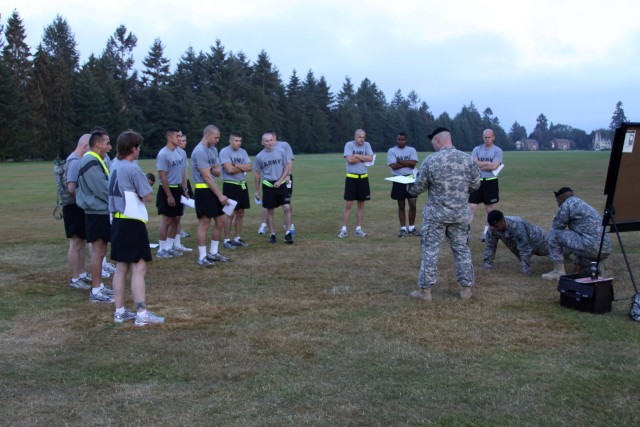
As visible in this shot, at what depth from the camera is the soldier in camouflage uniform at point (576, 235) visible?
7.51m

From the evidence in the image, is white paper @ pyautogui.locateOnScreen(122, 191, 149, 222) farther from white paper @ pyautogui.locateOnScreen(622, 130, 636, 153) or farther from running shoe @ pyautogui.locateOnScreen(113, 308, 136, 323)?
white paper @ pyautogui.locateOnScreen(622, 130, 636, 153)

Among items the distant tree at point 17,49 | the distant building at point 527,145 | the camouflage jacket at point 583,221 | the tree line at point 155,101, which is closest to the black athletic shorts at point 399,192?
the camouflage jacket at point 583,221

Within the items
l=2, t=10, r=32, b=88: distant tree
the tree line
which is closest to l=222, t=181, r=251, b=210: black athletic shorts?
the tree line

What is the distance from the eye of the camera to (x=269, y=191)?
11.3m

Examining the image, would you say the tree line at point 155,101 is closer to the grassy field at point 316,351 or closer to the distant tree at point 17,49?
the distant tree at point 17,49

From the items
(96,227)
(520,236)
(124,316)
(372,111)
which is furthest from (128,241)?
(372,111)

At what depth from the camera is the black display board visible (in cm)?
637

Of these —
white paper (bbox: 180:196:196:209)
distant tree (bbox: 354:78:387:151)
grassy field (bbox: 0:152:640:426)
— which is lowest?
grassy field (bbox: 0:152:640:426)

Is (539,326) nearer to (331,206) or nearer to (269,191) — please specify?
(269,191)

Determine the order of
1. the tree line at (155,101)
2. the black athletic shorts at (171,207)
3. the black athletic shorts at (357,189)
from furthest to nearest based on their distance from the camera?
the tree line at (155,101), the black athletic shorts at (357,189), the black athletic shorts at (171,207)

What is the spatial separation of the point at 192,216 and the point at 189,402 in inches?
471

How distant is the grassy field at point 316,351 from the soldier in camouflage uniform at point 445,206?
356mm

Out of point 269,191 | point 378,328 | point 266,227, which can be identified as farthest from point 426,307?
point 266,227

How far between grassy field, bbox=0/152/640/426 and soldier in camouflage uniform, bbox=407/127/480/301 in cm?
36
